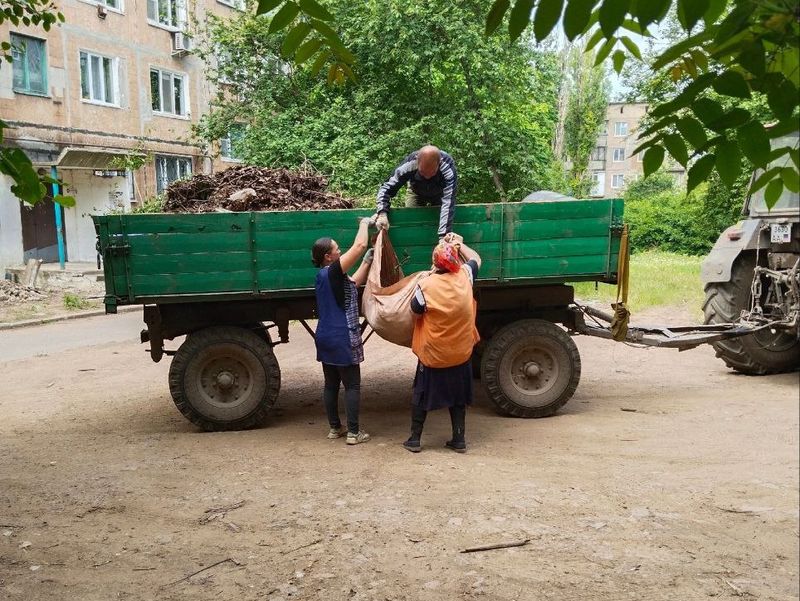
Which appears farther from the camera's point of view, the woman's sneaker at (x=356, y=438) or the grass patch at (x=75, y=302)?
the grass patch at (x=75, y=302)

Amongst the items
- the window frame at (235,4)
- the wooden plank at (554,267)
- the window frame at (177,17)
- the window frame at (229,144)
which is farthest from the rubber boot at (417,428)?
the window frame at (177,17)

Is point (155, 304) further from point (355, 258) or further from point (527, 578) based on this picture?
point (527, 578)

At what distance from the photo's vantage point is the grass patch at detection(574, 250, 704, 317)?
9977 mm

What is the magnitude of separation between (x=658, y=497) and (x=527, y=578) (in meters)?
1.14

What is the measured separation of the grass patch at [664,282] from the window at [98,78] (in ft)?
47.8

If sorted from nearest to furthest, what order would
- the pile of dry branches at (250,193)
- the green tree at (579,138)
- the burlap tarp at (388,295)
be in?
the burlap tarp at (388,295), the pile of dry branches at (250,193), the green tree at (579,138)

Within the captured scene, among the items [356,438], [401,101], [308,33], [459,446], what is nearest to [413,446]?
[459,446]

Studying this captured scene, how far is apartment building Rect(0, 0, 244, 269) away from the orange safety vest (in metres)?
12.8

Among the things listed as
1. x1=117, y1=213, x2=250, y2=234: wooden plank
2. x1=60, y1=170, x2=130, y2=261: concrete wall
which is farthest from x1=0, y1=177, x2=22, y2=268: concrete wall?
x1=117, y1=213, x2=250, y2=234: wooden plank

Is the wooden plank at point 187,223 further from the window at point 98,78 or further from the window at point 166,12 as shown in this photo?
the window at point 166,12

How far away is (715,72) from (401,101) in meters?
14.4

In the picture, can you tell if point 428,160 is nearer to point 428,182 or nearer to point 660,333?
point 428,182

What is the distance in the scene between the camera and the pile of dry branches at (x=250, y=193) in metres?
6.44

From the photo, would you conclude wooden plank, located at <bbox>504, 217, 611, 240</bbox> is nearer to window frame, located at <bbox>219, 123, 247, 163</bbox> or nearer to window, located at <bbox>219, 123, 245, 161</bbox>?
window, located at <bbox>219, 123, 245, 161</bbox>
